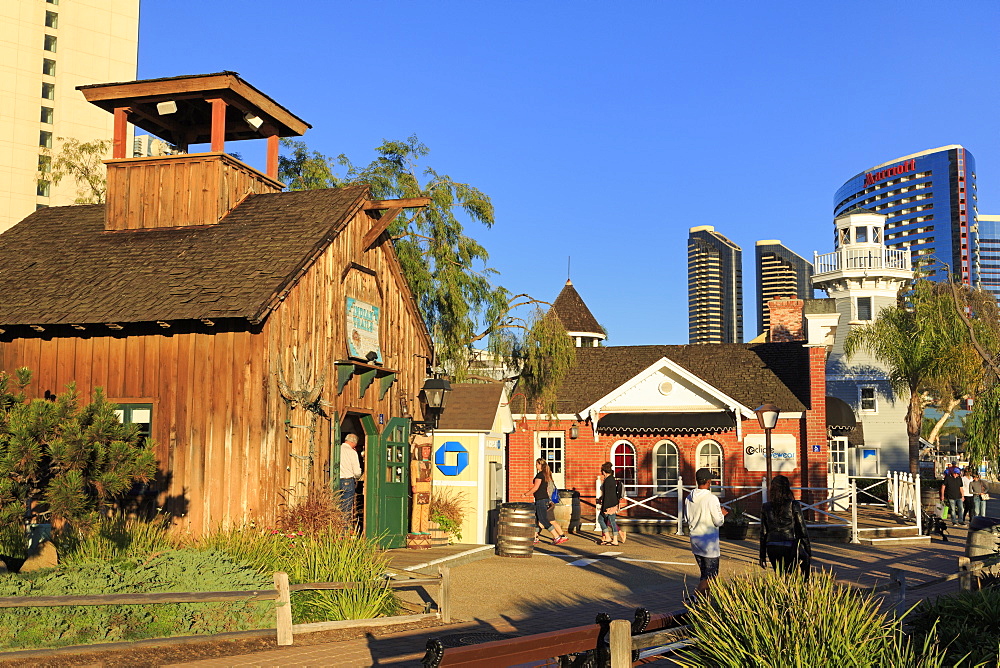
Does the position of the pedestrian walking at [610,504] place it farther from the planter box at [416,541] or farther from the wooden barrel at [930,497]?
the wooden barrel at [930,497]

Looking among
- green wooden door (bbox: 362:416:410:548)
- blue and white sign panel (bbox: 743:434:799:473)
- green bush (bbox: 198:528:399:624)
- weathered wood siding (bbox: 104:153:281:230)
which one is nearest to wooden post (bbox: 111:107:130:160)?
weathered wood siding (bbox: 104:153:281:230)

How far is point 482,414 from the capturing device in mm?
21531

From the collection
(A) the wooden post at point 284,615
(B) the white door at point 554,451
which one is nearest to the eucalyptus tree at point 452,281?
(B) the white door at point 554,451

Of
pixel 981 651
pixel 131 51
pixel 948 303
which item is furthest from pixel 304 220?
pixel 131 51

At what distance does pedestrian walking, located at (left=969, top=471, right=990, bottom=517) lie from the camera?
2744 cm

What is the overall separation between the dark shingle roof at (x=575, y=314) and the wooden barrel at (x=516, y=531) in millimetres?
25780

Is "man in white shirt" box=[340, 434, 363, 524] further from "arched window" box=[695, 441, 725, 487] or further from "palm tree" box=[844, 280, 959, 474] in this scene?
"palm tree" box=[844, 280, 959, 474]

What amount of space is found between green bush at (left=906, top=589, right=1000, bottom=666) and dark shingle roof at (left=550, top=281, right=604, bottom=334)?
35.3 m

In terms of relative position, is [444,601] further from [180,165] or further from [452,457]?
[180,165]

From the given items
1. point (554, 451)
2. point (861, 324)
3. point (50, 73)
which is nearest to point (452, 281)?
point (554, 451)

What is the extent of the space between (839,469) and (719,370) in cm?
672

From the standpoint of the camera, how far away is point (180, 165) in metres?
17.7

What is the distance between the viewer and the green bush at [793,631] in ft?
22.7

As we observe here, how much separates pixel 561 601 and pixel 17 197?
87.0 m
